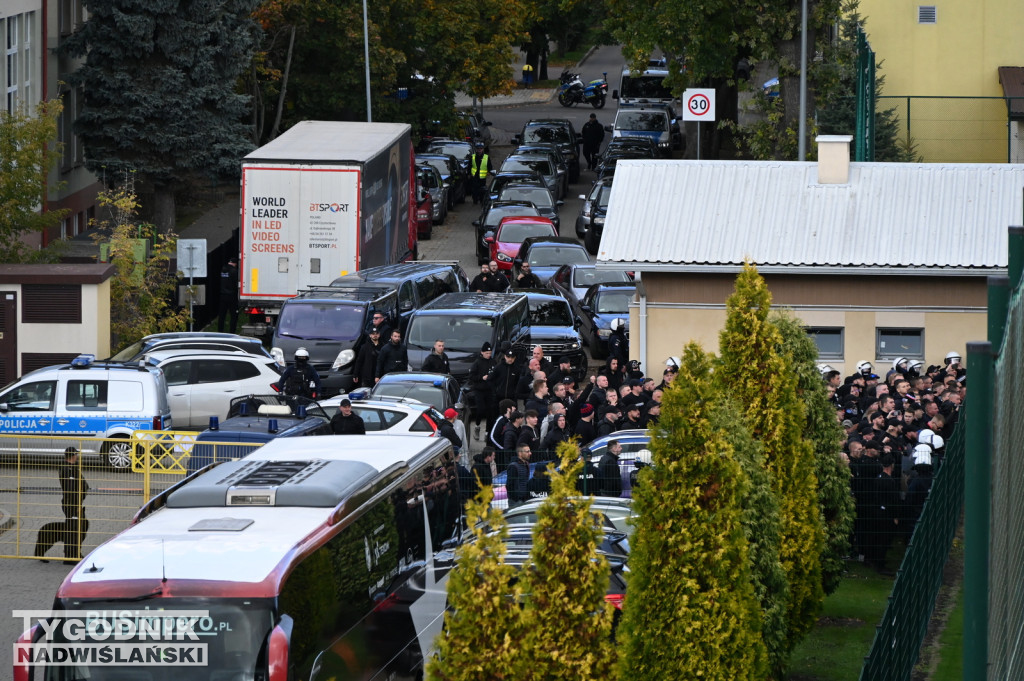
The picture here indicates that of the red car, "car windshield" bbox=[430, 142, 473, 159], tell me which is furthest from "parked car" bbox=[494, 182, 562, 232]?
"car windshield" bbox=[430, 142, 473, 159]

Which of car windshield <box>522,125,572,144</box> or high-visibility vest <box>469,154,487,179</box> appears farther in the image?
car windshield <box>522,125,572,144</box>

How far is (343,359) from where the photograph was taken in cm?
2447

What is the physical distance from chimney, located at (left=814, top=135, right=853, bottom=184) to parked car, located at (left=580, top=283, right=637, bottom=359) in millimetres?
4786

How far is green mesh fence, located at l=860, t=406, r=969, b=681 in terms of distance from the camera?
29.7 feet

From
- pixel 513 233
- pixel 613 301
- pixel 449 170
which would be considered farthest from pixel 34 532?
pixel 449 170

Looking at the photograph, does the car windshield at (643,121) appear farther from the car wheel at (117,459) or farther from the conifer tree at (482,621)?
the conifer tree at (482,621)

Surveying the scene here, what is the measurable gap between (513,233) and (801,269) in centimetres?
1348

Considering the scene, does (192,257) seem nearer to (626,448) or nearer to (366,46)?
(626,448)

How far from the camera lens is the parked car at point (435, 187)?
43.5 metres

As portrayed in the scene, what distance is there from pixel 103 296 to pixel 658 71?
40.8m

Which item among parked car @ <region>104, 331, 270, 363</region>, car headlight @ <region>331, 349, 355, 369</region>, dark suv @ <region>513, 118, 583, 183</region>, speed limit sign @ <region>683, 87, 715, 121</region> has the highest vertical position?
dark suv @ <region>513, 118, 583, 183</region>

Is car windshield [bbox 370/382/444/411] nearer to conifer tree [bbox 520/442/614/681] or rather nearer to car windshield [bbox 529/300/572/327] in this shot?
car windshield [bbox 529/300/572/327]

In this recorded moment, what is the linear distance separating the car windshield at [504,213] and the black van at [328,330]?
12270mm

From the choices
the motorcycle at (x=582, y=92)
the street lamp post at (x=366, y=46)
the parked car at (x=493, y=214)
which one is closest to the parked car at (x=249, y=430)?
the parked car at (x=493, y=214)
